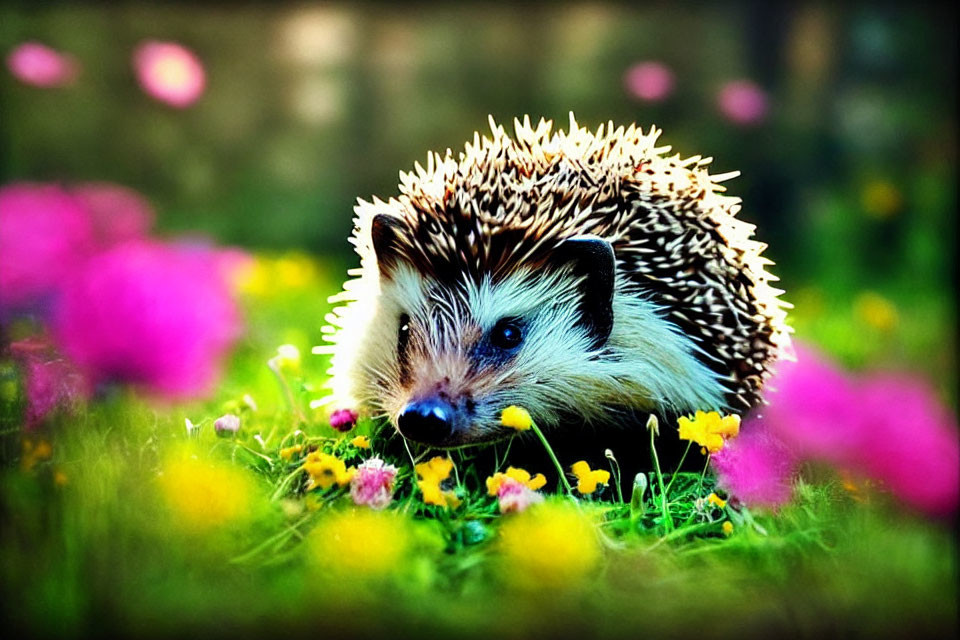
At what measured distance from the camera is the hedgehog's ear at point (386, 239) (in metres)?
1.36

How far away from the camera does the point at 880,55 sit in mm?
1774

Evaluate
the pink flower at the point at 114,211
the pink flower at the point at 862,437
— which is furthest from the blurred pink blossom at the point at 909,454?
the pink flower at the point at 114,211

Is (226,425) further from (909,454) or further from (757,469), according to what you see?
(909,454)

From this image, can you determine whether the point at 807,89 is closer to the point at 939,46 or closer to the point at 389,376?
the point at 939,46

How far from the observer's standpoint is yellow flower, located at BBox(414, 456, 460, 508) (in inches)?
47.1

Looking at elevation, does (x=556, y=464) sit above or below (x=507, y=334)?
below

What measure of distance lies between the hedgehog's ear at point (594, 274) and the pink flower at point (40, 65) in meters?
0.88

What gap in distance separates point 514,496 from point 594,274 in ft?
1.06

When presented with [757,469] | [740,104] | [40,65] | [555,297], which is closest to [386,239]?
[555,297]

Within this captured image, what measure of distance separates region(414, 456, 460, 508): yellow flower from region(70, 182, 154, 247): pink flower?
22.4 inches

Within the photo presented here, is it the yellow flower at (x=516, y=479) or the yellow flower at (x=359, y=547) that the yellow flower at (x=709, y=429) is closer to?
the yellow flower at (x=516, y=479)

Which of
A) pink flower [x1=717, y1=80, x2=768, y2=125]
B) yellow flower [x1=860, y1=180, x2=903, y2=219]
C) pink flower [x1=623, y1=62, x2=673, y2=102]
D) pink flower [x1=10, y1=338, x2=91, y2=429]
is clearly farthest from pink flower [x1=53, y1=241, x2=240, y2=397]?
yellow flower [x1=860, y1=180, x2=903, y2=219]

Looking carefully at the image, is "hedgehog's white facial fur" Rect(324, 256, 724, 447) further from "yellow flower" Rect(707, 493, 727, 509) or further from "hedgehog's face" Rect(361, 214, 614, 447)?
"yellow flower" Rect(707, 493, 727, 509)

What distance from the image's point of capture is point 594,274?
1.32 metres
